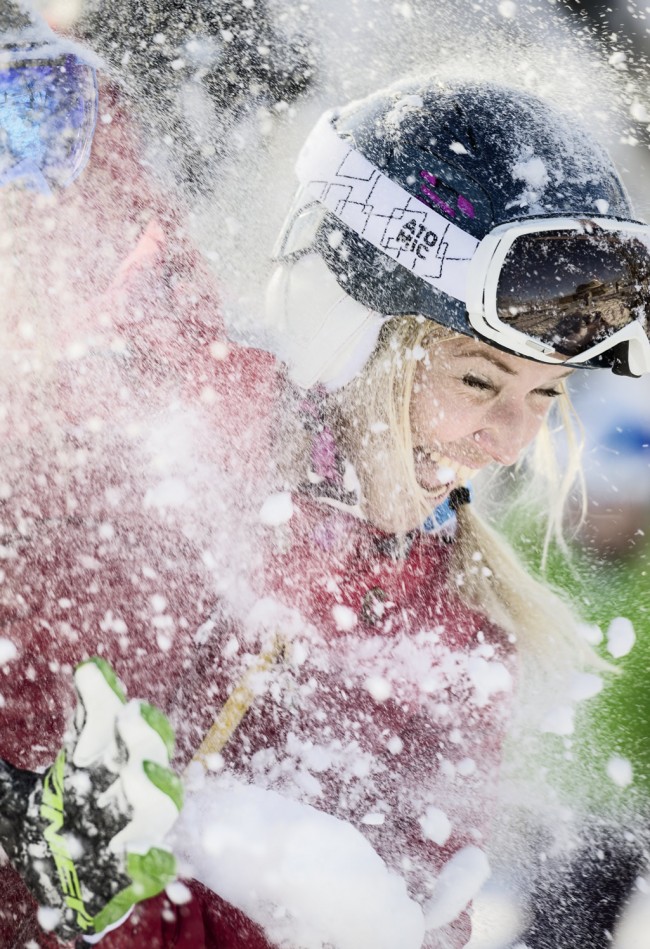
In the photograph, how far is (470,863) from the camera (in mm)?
1743

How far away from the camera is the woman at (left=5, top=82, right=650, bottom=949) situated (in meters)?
1.45

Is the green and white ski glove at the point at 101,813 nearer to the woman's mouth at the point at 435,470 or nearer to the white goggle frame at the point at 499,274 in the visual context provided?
the woman's mouth at the point at 435,470

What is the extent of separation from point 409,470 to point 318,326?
1.33 ft

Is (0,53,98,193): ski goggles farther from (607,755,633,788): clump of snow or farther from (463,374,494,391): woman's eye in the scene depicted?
(607,755,633,788): clump of snow

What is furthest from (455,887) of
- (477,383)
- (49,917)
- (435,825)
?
(477,383)

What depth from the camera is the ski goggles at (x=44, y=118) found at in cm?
193

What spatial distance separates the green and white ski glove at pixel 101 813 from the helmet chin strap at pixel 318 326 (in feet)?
2.88

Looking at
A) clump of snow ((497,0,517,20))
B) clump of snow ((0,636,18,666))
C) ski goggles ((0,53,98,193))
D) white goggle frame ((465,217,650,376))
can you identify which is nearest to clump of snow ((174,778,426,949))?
clump of snow ((0,636,18,666))

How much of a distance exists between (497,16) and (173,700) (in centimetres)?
378

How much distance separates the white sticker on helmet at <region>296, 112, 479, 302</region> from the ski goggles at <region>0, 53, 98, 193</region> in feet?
2.73

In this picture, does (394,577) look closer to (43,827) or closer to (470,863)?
(470,863)

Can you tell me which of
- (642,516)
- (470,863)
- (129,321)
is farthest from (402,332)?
(642,516)

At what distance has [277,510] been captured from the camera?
170 centimetres

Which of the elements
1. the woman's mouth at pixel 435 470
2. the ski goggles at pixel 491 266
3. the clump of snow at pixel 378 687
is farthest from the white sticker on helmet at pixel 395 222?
the clump of snow at pixel 378 687
